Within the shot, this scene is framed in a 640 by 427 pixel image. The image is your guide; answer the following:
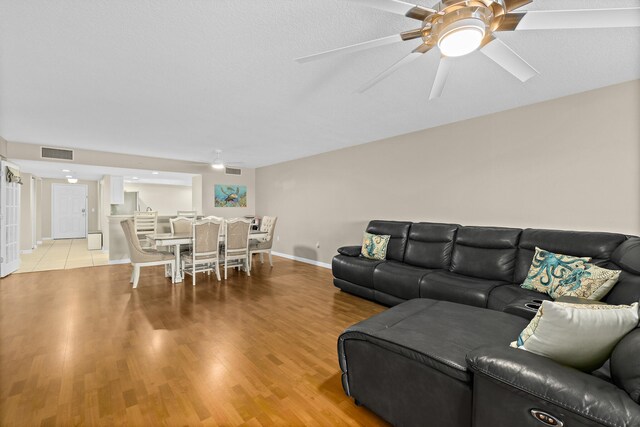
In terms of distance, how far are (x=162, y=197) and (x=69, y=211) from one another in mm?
2859

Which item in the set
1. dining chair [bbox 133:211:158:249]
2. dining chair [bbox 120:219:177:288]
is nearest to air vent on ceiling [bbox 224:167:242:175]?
dining chair [bbox 133:211:158:249]

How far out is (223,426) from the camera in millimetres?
1580

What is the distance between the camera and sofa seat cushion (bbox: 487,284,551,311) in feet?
7.84

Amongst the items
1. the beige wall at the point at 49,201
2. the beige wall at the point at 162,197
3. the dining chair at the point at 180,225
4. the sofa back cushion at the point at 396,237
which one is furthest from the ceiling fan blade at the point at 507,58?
the beige wall at the point at 49,201

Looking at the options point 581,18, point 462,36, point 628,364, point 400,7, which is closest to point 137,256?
point 400,7

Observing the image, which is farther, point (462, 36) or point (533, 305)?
point (533, 305)

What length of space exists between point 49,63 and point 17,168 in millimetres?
4726

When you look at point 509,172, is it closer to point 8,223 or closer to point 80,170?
point 8,223

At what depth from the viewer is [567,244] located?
2598 mm

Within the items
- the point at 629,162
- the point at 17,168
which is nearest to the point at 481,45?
the point at 629,162

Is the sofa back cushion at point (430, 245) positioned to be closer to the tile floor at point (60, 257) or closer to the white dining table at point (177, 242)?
the white dining table at point (177, 242)

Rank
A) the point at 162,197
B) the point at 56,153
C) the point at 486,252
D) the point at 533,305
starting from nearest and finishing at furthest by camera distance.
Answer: the point at 533,305
the point at 486,252
the point at 56,153
the point at 162,197

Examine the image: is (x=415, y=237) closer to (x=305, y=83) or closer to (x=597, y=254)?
(x=597, y=254)

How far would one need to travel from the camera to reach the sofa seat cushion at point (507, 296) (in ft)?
7.84
